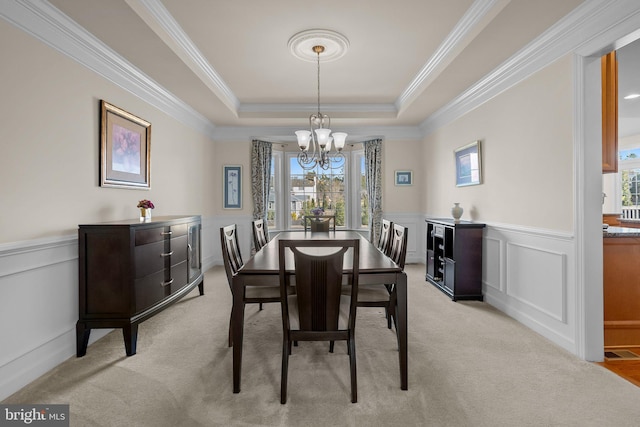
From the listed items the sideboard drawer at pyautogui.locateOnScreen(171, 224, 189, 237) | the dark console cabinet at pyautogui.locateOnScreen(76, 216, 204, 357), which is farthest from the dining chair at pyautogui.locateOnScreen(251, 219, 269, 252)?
the dark console cabinet at pyautogui.locateOnScreen(76, 216, 204, 357)

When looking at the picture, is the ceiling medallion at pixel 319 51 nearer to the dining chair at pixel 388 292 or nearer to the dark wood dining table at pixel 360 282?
the dining chair at pixel 388 292

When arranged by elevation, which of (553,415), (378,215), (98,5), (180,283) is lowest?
(553,415)

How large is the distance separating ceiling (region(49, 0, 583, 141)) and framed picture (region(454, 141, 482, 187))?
751 mm

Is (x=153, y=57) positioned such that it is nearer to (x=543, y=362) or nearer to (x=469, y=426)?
(x=469, y=426)

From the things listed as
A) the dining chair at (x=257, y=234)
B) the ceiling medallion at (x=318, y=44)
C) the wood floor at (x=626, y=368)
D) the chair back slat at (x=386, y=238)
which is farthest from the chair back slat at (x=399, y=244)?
the ceiling medallion at (x=318, y=44)

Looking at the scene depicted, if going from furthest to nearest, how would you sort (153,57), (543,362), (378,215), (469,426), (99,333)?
(378,215) < (153,57) < (99,333) < (543,362) < (469,426)

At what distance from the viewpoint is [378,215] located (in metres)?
6.25

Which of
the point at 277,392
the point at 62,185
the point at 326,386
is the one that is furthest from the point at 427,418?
the point at 62,185

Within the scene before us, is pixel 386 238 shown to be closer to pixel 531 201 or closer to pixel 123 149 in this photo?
pixel 531 201

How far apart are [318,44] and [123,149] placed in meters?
2.21

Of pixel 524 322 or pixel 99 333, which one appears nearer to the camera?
pixel 99 333

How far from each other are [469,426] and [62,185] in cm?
316

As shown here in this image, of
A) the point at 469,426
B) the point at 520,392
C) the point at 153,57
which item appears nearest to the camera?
the point at 469,426

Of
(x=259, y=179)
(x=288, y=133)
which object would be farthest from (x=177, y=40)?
(x=259, y=179)
